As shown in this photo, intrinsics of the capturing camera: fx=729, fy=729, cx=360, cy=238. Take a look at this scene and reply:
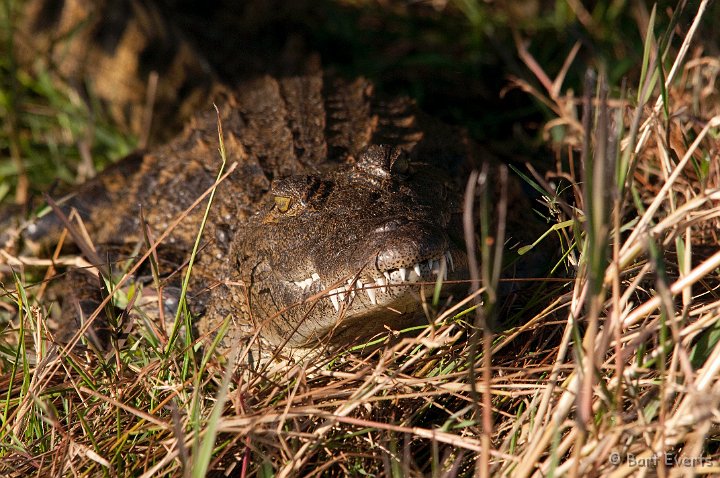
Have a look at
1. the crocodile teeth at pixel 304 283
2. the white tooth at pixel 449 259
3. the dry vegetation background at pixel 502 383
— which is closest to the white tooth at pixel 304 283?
the crocodile teeth at pixel 304 283

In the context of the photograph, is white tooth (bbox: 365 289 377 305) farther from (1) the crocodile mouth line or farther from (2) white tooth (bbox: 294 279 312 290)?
(2) white tooth (bbox: 294 279 312 290)

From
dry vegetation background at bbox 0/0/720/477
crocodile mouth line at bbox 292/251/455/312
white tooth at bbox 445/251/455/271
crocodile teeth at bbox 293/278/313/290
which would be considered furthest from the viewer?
crocodile teeth at bbox 293/278/313/290

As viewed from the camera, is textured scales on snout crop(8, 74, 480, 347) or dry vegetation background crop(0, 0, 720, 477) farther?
textured scales on snout crop(8, 74, 480, 347)

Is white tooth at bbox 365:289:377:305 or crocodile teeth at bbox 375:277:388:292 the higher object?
crocodile teeth at bbox 375:277:388:292

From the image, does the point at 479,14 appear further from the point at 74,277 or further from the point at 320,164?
the point at 74,277

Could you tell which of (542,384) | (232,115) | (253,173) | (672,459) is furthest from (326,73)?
(672,459)

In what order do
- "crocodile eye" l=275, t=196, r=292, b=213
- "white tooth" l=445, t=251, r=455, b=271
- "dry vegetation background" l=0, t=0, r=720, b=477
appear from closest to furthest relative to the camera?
"dry vegetation background" l=0, t=0, r=720, b=477 → "white tooth" l=445, t=251, r=455, b=271 → "crocodile eye" l=275, t=196, r=292, b=213

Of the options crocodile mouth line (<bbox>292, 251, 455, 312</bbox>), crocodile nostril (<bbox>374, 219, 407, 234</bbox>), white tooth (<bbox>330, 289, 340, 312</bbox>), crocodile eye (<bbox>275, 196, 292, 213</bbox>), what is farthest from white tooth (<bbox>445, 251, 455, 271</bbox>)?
crocodile eye (<bbox>275, 196, 292, 213</bbox>)
